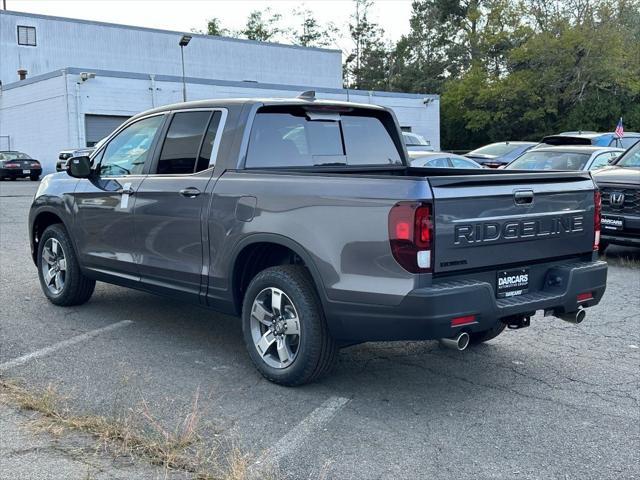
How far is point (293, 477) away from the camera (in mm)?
3658

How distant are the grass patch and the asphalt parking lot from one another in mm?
132

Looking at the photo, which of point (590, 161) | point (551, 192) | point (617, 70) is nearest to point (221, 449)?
point (551, 192)

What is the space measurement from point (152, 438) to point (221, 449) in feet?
1.30

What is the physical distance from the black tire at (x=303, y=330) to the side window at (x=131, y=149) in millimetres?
1869

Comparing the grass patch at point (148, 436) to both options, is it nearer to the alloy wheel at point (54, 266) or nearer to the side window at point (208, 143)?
the side window at point (208, 143)

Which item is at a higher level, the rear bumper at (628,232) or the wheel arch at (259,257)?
the wheel arch at (259,257)

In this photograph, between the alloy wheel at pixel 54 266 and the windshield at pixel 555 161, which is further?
the windshield at pixel 555 161

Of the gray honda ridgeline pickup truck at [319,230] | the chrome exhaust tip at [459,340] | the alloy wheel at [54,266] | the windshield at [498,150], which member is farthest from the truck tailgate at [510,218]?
the windshield at [498,150]

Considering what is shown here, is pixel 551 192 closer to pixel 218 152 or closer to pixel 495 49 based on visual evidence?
pixel 218 152

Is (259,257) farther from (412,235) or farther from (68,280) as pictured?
(68,280)

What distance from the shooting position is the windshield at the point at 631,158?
10.7 metres

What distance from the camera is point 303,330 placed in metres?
4.73

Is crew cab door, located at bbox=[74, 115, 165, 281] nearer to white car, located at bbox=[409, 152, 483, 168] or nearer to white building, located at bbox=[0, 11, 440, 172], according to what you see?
white car, located at bbox=[409, 152, 483, 168]

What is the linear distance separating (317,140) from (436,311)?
2.10 m
